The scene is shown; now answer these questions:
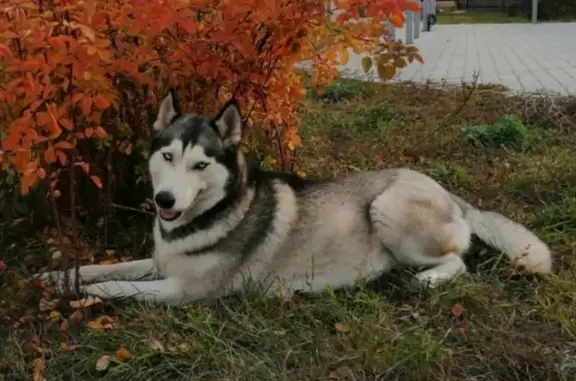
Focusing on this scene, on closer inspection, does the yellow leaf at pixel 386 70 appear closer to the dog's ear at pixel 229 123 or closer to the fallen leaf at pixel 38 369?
the dog's ear at pixel 229 123

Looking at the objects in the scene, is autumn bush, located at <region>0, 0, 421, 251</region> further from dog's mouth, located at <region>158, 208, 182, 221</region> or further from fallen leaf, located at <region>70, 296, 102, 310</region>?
fallen leaf, located at <region>70, 296, 102, 310</region>

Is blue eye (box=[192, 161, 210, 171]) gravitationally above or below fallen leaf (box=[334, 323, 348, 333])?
above

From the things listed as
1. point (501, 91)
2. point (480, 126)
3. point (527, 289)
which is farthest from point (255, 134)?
point (501, 91)

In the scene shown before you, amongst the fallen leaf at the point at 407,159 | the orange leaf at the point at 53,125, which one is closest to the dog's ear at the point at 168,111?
the orange leaf at the point at 53,125

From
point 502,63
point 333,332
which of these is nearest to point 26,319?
point 333,332

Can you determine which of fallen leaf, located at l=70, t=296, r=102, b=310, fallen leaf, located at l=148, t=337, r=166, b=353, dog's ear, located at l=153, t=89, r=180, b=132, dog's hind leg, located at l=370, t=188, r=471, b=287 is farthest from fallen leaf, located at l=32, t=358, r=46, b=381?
dog's hind leg, located at l=370, t=188, r=471, b=287

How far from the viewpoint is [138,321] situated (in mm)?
3092

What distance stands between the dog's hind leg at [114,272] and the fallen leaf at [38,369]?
0.68 meters

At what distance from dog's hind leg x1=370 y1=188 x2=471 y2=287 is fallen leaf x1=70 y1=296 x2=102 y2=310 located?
139 centimetres

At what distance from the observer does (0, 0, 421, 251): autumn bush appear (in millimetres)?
2705

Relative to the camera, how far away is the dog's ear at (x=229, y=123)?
324 cm

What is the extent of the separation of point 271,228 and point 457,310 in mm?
955

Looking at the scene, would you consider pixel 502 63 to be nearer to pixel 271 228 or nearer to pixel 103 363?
pixel 271 228

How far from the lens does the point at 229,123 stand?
3.25 meters
